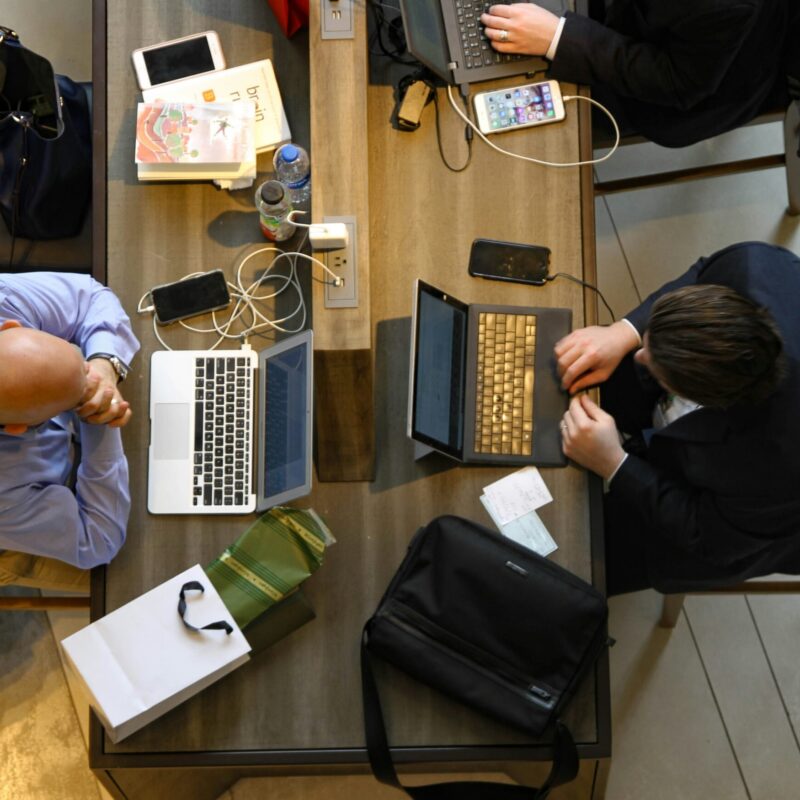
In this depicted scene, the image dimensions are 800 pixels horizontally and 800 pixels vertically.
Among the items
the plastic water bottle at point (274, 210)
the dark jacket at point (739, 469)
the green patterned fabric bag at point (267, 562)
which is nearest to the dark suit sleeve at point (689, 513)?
the dark jacket at point (739, 469)

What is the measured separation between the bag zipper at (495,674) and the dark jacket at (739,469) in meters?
0.39

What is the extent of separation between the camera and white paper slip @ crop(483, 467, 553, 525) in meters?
1.59

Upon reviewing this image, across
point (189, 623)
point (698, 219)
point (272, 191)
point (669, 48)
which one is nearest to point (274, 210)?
point (272, 191)

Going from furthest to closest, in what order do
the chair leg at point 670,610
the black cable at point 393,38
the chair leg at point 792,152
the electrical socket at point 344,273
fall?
1. the chair leg at point 792,152
2. the chair leg at point 670,610
3. the black cable at point 393,38
4. the electrical socket at point 344,273

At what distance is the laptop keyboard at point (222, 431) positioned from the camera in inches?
63.3

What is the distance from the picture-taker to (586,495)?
1.61m

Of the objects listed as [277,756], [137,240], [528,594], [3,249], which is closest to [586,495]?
[528,594]

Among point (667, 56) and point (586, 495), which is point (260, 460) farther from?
point (667, 56)

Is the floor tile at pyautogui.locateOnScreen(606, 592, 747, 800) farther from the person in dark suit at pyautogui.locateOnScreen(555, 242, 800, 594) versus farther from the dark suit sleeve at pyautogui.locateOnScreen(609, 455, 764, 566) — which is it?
the dark suit sleeve at pyautogui.locateOnScreen(609, 455, 764, 566)

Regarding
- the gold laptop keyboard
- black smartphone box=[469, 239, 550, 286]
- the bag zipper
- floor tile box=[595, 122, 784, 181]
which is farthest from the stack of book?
floor tile box=[595, 122, 784, 181]

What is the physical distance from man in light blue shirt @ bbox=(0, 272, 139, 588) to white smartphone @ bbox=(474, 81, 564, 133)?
837 millimetres

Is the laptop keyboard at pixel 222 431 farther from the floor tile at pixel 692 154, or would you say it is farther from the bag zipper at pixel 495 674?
the floor tile at pixel 692 154

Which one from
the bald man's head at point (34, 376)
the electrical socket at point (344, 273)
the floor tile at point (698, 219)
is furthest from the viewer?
the floor tile at point (698, 219)

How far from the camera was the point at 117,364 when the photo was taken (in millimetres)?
1595
